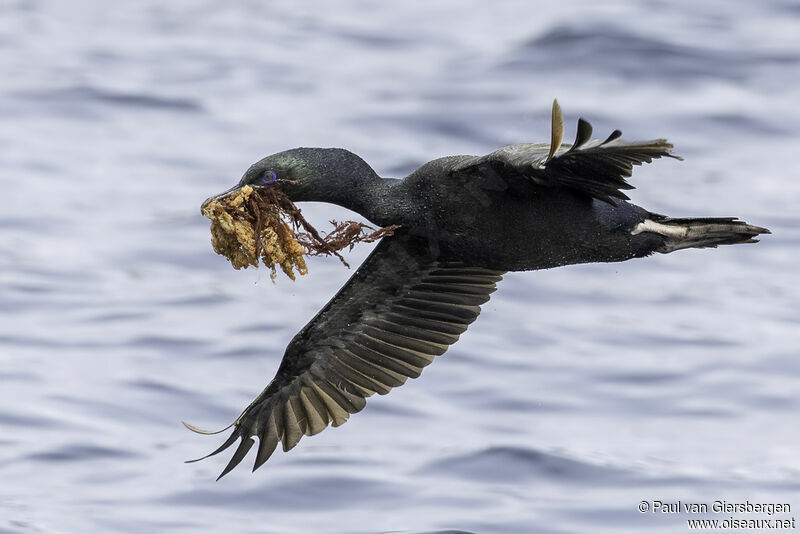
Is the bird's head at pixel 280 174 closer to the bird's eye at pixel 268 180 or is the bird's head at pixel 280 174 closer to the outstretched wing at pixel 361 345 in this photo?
the bird's eye at pixel 268 180

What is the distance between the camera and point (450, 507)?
927 cm

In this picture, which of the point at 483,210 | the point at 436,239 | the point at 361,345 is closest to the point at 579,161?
the point at 483,210

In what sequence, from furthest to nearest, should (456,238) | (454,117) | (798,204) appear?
(454,117), (798,204), (456,238)

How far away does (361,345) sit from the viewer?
776 cm

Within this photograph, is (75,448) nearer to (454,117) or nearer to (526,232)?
(526,232)

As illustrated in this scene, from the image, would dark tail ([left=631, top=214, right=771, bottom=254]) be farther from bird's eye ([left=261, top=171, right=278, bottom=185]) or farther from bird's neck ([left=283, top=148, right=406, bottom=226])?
bird's eye ([left=261, top=171, right=278, bottom=185])

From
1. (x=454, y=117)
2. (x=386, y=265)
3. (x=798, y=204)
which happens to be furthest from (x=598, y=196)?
(x=454, y=117)

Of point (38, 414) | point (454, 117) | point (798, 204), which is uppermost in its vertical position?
point (454, 117)

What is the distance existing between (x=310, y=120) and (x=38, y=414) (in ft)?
19.1

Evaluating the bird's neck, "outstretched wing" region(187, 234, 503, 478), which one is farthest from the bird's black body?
"outstretched wing" region(187, 234, 503, 478)

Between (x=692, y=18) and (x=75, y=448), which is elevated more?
(x=692, y=18)

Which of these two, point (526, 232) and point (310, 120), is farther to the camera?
point (310, 120)

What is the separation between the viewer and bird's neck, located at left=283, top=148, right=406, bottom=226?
6758 millimetres

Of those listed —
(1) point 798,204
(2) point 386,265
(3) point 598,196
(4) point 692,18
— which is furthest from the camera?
(4) point 692,18
